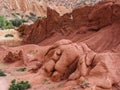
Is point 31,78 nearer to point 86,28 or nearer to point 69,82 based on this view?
point 69,82

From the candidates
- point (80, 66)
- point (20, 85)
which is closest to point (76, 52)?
point (80, 66)

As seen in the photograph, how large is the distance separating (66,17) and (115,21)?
26.2 feet

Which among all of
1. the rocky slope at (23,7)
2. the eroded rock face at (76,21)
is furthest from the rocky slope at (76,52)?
the rocky slope at (23,7)

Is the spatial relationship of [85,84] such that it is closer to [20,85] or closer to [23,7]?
[20,85]

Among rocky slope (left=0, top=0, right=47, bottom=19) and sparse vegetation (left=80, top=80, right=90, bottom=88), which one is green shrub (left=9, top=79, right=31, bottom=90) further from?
rocky slope (left=0, top=0, right=47, bottom=19)

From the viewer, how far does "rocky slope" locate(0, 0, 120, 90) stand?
17.4 meters

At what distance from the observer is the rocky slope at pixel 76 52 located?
1743 centimetres

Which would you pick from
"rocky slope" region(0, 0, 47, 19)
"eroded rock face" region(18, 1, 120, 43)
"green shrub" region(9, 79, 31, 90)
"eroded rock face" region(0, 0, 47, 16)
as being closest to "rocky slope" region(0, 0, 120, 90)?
"eroded rock face" region(18, 1, 120, 43)

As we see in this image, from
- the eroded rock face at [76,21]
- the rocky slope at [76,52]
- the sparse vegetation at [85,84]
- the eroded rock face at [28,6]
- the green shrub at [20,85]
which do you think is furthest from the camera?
the eroded rock face at [28,6]

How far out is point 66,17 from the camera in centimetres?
3253

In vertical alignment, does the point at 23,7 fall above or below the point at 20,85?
above

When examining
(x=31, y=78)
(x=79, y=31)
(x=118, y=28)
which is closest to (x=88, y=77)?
(x=31, y=78)

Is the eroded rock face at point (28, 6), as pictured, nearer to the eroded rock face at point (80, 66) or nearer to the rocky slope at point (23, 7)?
the rocky slope at point (23, 7)

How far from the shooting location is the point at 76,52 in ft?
65.0
